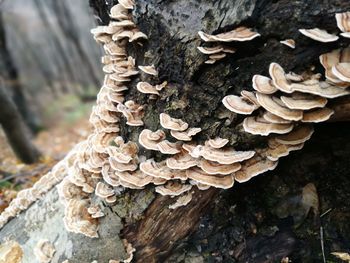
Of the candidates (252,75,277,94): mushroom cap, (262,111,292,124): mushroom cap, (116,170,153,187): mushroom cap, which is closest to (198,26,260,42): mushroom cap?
(252,75,277,94): mushroom cap

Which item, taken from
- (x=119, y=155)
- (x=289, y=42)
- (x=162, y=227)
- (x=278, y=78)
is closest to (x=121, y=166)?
(x=119, y=155)

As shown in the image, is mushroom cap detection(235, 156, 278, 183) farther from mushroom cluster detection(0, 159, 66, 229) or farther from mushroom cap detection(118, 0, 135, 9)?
mushroom cluster detection(0, 159, 66, 229)

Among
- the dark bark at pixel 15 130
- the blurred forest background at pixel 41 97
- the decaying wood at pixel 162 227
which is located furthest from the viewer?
the blurred forest background at pixel 41 97

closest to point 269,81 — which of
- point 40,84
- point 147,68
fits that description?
point 147,68

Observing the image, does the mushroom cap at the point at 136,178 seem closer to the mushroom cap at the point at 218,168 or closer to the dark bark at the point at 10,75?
the mushroom cap at the point at 218,168

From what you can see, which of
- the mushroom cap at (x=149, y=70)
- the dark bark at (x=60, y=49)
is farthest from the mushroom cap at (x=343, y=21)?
the dark bark at (x=60, y=49)

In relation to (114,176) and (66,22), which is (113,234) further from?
(66,22)

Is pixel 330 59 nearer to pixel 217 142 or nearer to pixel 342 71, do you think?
pixel 342 71
